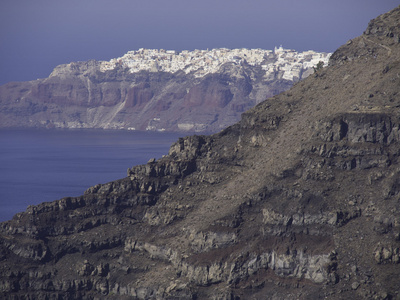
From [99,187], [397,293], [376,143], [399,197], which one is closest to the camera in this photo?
[397,293]

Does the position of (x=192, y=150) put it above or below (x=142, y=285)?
above

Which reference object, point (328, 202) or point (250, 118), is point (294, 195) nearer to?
point (328, 202)

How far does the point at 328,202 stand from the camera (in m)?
117

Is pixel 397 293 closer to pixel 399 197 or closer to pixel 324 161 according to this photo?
pixel 399 197

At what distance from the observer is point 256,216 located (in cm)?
12112

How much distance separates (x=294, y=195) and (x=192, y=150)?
22.7 metres

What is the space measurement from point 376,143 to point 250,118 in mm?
22188

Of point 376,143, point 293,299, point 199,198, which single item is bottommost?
point 293,299

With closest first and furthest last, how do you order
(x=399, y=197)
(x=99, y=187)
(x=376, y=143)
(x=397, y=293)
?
(x=397, y=293) < (x=399, y=197) < (x=376, y=143) < (x=99, y=187)

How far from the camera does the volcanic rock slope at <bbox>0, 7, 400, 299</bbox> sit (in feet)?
367

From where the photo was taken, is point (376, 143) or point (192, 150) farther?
point (192, 150)

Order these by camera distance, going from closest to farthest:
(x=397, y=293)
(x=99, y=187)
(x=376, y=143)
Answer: (x=397, y=293), (x=376, y=143), (x=99, y=187)

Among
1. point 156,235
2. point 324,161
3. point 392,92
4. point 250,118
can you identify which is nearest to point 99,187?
point 156,235

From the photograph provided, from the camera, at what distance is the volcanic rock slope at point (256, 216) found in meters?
112
